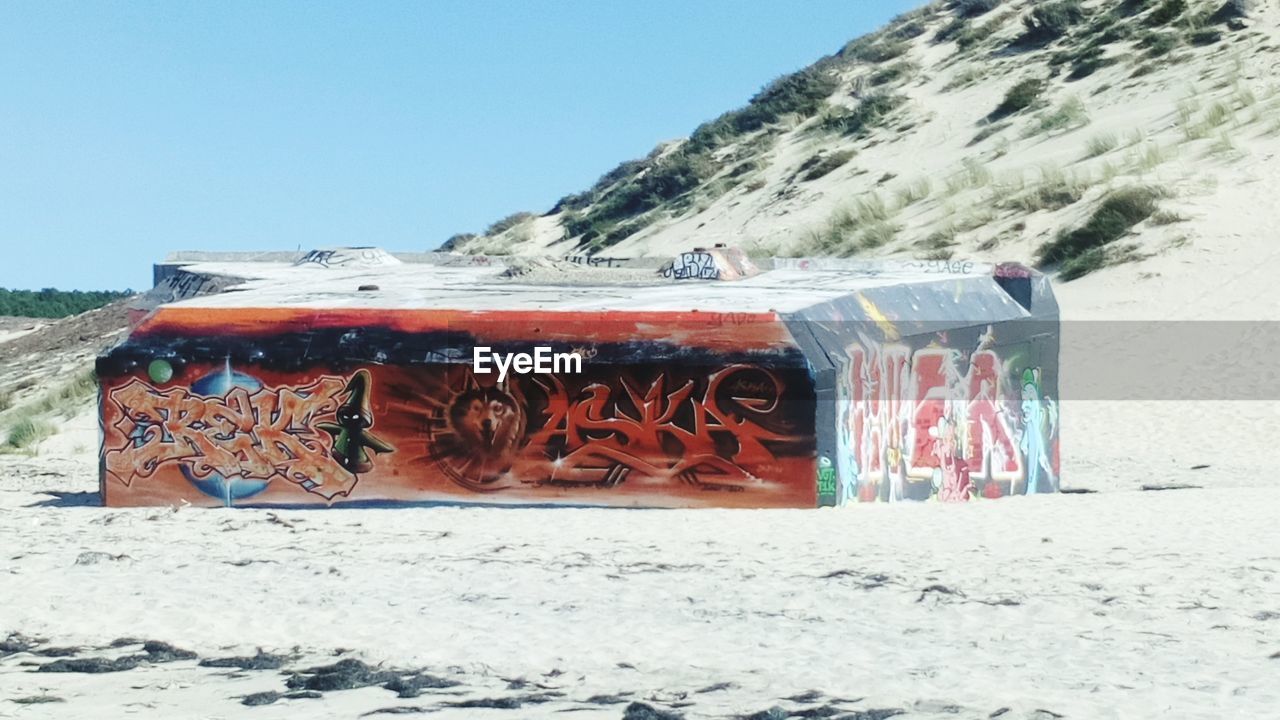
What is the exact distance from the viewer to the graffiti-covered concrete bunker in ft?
60.0

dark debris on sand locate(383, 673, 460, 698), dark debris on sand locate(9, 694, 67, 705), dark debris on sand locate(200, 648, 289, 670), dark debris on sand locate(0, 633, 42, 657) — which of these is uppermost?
dark debris on sand locate(0, 633, 42, 657)

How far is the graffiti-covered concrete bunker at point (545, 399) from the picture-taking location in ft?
60.0

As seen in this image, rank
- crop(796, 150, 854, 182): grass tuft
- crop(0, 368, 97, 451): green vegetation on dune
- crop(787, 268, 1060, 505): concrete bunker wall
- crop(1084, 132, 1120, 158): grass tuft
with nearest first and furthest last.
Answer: crop(787, 268, 1060, 505): concrete bunker wall, crop(0, 368, 97, 451): green vegetation on dune, crop(1084, 132, 1120, 158): grass tuft, crop(796, 150, 854, 182): grass tuft

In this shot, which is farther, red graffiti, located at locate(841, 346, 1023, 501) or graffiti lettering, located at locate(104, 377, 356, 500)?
red graffiti, located at locate(841, 346, 1023, 501)

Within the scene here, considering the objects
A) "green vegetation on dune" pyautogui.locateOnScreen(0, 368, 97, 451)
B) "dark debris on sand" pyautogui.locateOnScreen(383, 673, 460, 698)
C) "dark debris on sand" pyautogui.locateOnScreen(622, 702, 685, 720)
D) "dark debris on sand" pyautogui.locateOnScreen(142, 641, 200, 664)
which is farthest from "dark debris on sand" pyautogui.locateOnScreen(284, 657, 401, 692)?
"green vegetation on dune" pyautogui.locateOnScreen(0, 368, 97, 451)

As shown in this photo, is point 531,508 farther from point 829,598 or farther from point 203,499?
point 829,598

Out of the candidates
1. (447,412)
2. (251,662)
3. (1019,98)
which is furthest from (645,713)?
(1019,98)

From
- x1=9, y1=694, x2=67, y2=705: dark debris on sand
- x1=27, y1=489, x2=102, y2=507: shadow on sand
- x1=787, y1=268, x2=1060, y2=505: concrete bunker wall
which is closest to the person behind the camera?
x1=9, y1=694, x2=67, y2=705: dark debris on sand

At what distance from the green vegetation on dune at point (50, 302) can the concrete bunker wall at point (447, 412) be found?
58211 mm

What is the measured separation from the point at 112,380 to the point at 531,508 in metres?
4.79

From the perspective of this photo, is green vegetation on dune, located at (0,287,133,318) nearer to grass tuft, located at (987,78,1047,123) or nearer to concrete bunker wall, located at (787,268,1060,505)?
grass tuft, located at (987,78,1047,123)

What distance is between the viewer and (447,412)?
18.9 m

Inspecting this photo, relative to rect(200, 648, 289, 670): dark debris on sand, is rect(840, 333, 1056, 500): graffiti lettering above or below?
above

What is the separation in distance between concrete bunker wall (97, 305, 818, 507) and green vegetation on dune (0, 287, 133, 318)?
58211mm
